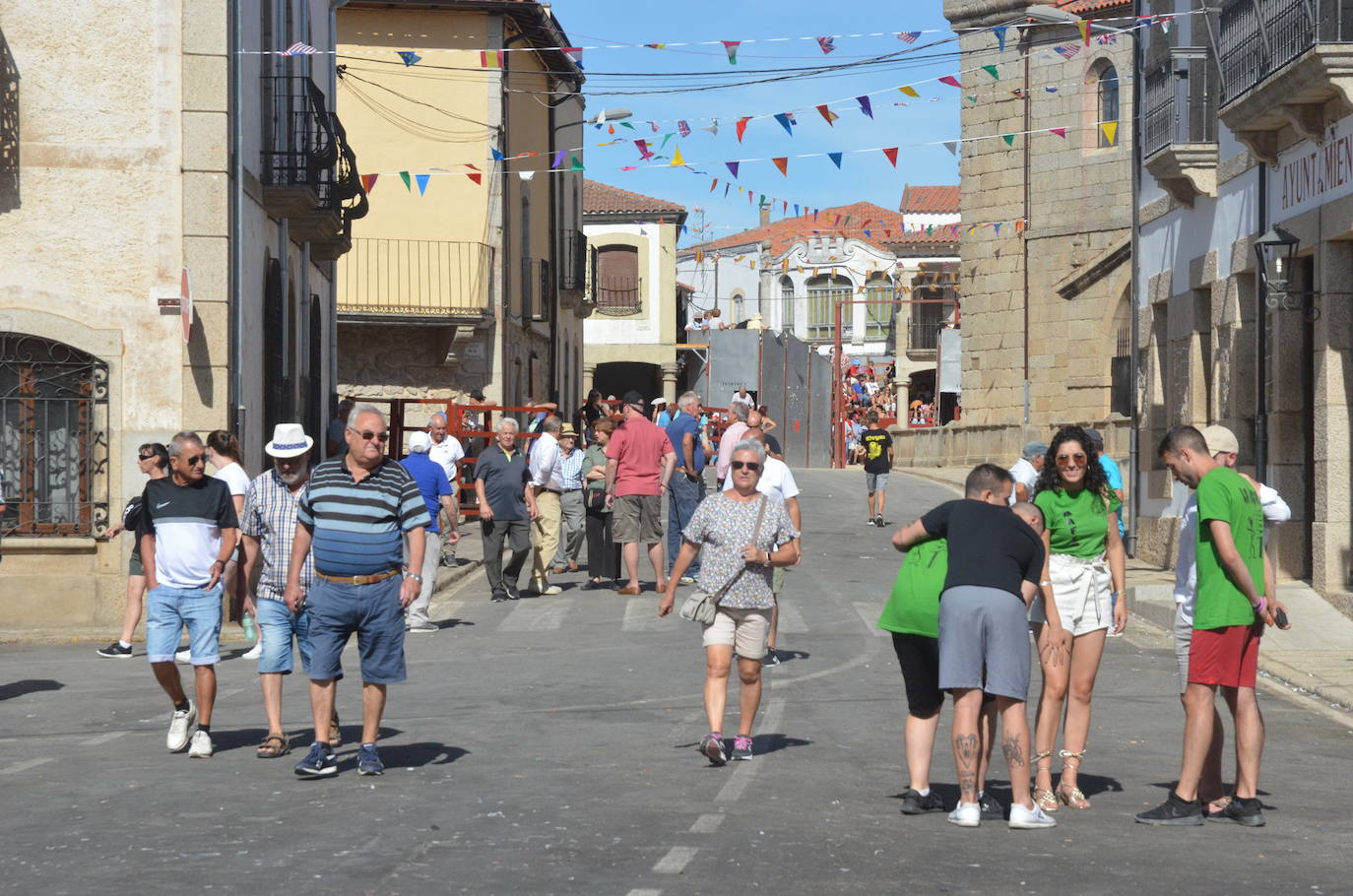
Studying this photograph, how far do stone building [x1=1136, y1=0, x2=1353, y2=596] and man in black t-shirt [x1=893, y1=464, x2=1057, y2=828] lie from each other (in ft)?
29.0

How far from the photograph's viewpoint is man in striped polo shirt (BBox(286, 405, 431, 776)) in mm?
8695

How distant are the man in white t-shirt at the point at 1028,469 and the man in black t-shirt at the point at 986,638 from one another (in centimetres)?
352

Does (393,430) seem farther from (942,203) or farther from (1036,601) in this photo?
(942,203)

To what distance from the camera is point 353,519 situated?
28.5 feet

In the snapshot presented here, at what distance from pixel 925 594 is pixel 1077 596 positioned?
898 mm

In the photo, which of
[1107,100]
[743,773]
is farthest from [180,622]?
[1107,100]

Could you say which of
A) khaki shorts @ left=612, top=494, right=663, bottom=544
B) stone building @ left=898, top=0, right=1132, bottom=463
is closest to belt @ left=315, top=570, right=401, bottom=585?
khaki shorts @ left=612, top=494, right=663, bottom=544

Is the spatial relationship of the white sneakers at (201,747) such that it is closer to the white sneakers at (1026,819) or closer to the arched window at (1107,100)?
the white sneakers at (1026,819)

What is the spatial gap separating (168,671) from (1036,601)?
14.7 feet

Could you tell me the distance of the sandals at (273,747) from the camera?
9273mm

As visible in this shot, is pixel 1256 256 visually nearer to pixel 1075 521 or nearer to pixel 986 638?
pixel 1075 521

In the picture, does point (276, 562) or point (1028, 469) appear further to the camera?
point (1028, 469)

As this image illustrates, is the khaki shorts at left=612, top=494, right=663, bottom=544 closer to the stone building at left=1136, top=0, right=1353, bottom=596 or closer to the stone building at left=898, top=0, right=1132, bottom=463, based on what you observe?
the stone building at left=1136, top=0, right=1353, bottom=596

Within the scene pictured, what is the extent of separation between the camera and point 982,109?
36.8m
